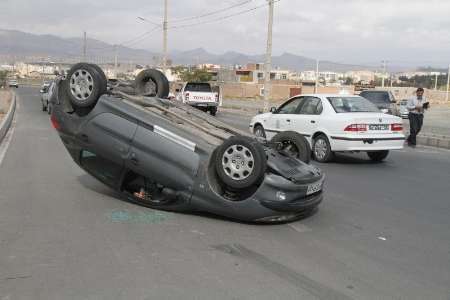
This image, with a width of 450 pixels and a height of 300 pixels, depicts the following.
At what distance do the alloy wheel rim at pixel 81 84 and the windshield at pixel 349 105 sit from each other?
6349 mm

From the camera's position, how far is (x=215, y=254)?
518cm

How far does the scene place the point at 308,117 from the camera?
484 inches

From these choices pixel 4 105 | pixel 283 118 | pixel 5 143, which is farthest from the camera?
pixel 4 105

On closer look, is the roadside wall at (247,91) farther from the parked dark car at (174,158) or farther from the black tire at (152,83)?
the parked dark car at (174,158)

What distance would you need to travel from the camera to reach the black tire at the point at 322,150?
11773 mm

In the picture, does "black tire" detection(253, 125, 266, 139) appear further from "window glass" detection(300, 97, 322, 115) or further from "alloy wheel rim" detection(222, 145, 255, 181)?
"alloy wheel rim" detection(222, 145, 255, 181)

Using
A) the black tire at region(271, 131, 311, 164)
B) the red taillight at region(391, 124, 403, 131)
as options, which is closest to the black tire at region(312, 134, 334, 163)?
the red taillight at region(391, 124, 403, 131)

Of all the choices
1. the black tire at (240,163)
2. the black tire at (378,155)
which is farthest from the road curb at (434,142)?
the black tire at (240,163)

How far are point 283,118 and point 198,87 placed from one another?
18737mm

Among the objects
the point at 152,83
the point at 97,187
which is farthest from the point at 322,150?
the point at 97,187

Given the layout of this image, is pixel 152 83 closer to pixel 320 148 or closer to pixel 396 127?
pixel 320 148

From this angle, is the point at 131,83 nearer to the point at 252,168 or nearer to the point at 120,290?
the point at 252,168

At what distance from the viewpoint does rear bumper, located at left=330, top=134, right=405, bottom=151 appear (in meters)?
11.4

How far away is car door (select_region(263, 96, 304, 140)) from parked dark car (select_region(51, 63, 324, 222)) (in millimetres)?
5354
